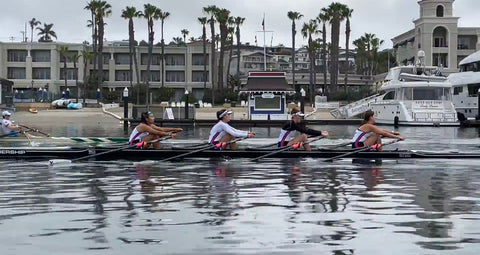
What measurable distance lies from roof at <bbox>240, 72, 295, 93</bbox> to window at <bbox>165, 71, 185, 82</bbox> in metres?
60.2

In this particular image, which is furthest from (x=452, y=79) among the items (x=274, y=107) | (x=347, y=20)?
(x=347, y=20)

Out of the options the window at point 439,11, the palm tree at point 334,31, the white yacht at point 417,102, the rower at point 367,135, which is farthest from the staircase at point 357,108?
the rower at point 367,135

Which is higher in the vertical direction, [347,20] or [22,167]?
[347,20]

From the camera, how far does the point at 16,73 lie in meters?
113

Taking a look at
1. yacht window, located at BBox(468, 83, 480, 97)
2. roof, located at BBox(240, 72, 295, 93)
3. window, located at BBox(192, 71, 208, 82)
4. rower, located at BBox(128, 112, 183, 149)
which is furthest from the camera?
window, located at BBox(192, 71, 208, 82)

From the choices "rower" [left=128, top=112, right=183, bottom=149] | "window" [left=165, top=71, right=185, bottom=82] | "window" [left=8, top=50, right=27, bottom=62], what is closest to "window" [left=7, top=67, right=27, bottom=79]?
"window" [left=8, top=50, right=27, bottom=62]

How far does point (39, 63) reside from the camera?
11319cm

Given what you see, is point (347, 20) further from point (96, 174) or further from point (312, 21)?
point (96, 174)

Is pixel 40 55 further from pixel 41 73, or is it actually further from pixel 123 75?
pixel 123 75

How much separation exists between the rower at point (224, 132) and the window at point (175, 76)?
94.9 metres

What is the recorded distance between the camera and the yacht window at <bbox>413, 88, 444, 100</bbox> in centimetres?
5216

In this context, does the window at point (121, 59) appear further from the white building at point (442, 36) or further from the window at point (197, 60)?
the white building at point (442, 36)

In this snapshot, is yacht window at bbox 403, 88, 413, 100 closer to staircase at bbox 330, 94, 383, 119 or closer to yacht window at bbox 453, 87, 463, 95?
staircase at bbox 330, 94, 383, 119

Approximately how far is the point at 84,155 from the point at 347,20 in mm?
→ 76438
